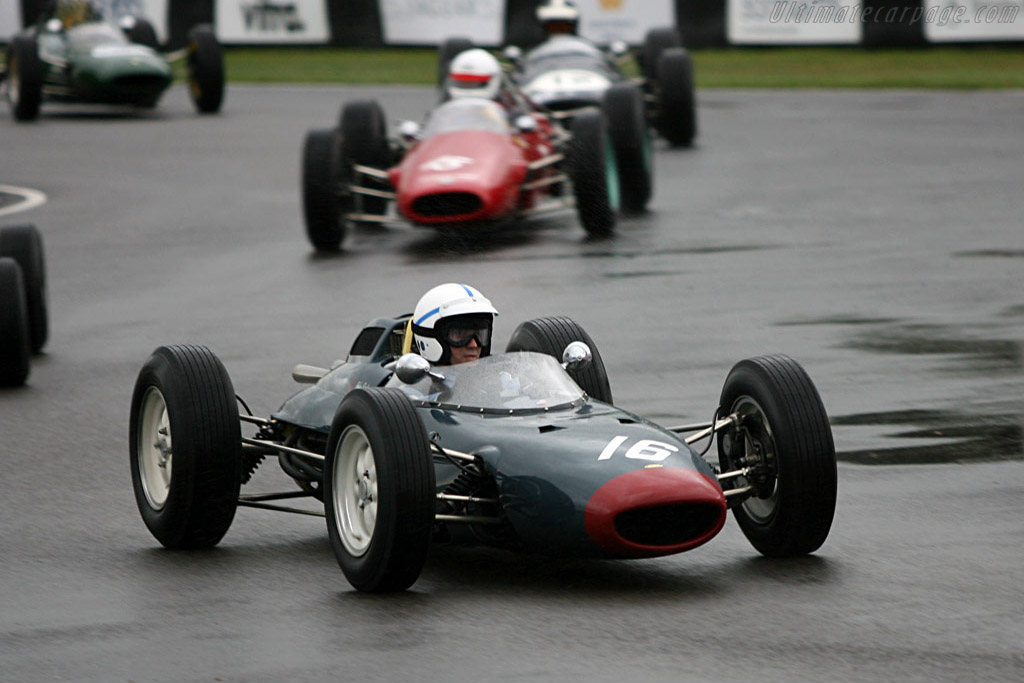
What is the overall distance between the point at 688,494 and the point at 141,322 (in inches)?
325

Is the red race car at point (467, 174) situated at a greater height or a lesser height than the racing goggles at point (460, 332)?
lesser

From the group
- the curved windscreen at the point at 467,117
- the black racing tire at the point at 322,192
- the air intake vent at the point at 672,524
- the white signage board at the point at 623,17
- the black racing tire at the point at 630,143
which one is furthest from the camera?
the white signage board at the point at 623,17

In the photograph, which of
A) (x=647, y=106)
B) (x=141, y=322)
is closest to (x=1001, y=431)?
(x=141, y=322)

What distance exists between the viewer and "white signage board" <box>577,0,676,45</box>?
3244 cm

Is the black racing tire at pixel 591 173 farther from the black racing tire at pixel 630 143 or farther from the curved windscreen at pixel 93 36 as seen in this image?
the curved windscreen at pixel 93 36

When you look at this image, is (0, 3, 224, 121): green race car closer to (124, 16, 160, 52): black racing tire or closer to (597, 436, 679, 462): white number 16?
(124, 16, 160, 52): black racing tire

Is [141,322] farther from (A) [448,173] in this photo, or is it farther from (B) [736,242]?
(B) [736,242]

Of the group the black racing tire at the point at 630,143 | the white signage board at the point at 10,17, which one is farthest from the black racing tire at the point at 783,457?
the white signage board at the point at 10,17

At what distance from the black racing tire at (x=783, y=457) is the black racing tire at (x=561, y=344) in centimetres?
99

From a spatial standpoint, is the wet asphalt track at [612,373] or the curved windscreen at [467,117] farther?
the curved windscreen at [467,117]

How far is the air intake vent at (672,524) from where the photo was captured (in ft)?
22.5

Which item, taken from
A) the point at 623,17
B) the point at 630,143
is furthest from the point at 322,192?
the point at 623,17

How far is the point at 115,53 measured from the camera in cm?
2680

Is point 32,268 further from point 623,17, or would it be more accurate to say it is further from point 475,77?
point 623,17
